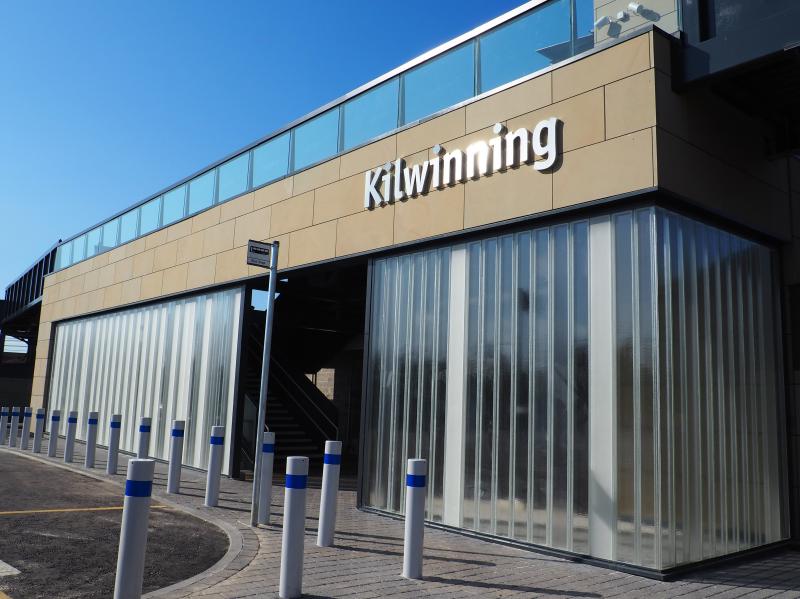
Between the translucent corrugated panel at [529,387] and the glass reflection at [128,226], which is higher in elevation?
the glass reflection at [128,226]

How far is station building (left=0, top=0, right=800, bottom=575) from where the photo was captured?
21.8ft

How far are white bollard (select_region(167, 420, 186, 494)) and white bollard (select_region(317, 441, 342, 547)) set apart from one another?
3.74 meters

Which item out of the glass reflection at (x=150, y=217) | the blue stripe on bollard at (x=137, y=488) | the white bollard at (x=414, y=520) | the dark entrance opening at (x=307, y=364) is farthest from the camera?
the glass reflection at (x=150, y=217)

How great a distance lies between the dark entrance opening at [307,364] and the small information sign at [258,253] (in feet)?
8.44

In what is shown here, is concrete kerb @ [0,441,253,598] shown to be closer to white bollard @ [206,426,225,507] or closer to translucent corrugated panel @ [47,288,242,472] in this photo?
white bollard @ [206,426,225,507]

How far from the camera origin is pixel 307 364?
69.5 feet

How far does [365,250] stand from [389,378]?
1.92 meters

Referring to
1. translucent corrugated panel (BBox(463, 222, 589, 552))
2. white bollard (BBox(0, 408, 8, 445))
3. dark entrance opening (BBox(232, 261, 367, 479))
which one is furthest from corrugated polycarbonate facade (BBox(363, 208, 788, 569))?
white bollard (BBox(0, 408, 8, 445))

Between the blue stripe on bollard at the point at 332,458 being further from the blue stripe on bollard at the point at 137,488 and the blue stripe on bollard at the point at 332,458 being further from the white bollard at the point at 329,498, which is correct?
the blue stripe on bollard at the point at 137,488

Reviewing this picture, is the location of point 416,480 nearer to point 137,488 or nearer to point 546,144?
point 137,488

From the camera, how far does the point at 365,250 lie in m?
9.93

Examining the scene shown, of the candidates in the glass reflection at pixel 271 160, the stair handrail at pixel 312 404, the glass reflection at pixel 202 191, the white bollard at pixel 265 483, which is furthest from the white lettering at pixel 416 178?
the stair handrail at pixel 312 404

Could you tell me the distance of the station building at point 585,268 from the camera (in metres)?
6.65

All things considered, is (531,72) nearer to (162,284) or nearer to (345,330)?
(162,284)
